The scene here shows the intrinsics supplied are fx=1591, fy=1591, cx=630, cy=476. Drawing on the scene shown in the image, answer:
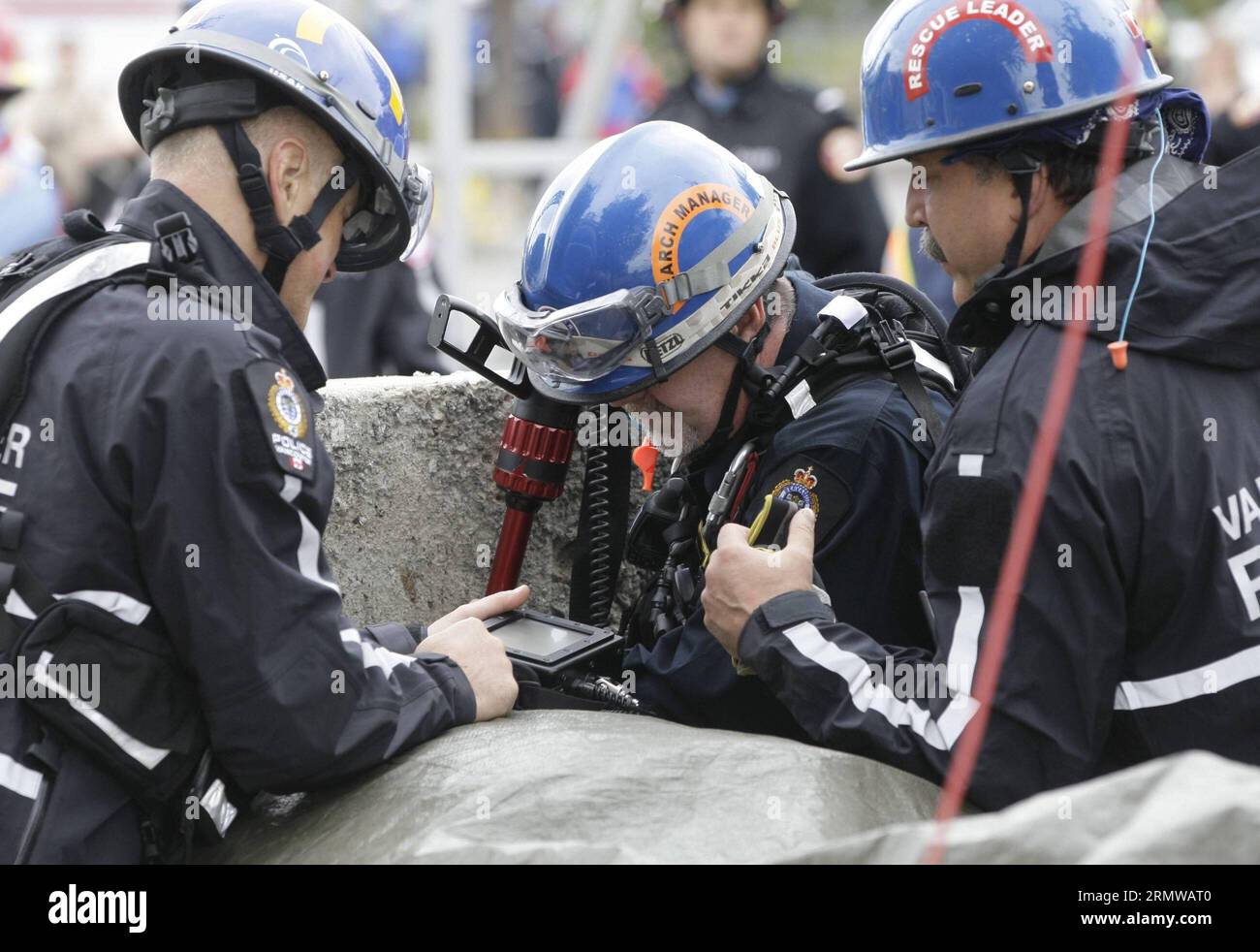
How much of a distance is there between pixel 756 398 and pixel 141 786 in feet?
5.15

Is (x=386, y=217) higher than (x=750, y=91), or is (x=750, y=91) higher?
(x=750, y=91)

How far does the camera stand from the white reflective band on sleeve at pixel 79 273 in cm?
274

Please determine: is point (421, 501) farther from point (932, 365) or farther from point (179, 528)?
point (179, 528)

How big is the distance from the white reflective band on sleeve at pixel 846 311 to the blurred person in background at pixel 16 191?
506 centimetres

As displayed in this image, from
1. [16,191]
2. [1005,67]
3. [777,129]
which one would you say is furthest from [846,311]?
[16,191]

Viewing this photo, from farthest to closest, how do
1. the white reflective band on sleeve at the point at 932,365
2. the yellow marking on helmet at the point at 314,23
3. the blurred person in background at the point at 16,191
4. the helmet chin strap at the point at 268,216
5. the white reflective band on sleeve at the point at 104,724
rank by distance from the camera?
the blurred person in background at the point at 16,191, the white reflective band on sleeve at the point at 932,365, the yellow marking on helmet at the point at 314,23, the helmet chin strap at the point at 268,216, the white reflective band on sleeve at the point at 104,724

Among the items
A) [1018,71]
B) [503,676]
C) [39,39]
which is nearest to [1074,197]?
[1018,71]

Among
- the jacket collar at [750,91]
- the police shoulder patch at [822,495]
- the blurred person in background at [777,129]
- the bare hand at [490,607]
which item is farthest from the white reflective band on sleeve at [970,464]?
the jacket collar at [750,91]

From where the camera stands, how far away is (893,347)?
357 cm

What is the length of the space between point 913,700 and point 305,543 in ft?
3.78

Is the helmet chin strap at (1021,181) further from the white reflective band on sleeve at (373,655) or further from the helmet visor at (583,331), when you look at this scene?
the white reflective band on sleeve at (373,655)

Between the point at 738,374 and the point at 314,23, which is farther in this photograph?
the point at 738,374

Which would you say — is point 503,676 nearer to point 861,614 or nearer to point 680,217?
point 861,614

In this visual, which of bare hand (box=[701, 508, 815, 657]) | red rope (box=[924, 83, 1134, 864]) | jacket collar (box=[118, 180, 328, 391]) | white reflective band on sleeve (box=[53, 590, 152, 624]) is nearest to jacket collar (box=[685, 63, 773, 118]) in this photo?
bare hand (box=[701, 508, 815, 657])
